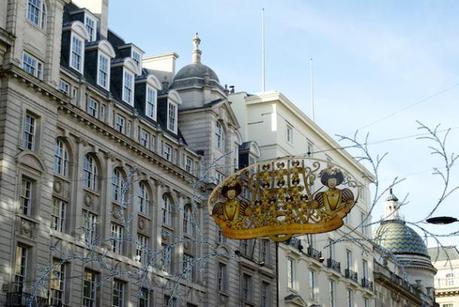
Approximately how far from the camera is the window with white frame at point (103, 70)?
169 ft

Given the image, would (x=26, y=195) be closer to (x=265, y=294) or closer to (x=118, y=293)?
(x=118, y=293)

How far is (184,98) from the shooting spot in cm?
6169

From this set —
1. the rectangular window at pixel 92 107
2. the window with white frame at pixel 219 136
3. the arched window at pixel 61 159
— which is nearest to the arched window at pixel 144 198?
the rectangular window at pixel 92 107

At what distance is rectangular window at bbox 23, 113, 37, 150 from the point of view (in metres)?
43.4

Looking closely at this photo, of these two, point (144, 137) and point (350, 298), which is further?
point (350, 298)

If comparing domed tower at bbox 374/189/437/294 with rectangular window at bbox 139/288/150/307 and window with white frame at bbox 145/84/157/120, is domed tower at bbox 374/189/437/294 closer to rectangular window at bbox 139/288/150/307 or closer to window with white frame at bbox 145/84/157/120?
window with white frame at bbox 145/84/157/120

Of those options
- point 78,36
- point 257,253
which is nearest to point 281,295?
point 257,253

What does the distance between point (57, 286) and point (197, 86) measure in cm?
2007

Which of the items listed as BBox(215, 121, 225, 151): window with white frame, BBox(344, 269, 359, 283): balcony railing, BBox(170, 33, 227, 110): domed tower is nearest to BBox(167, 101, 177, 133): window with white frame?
BBox(170, 33, 227, 110): domed tower

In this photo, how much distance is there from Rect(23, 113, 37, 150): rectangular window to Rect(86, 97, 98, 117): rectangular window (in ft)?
14.9

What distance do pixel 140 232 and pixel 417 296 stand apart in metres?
54.5

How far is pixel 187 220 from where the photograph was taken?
188 feet

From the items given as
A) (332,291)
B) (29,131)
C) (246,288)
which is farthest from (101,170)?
(332,291)

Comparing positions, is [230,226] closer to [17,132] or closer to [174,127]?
[17,132]
